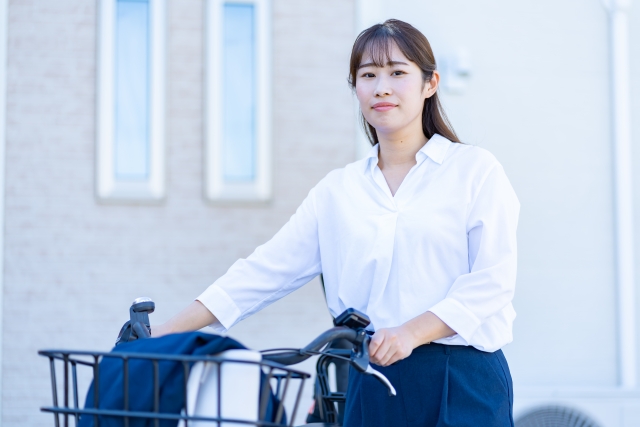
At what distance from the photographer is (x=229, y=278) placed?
70.9 inches

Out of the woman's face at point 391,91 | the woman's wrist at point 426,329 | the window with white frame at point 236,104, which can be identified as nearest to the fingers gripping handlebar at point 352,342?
the woman's wrist at point 426,329

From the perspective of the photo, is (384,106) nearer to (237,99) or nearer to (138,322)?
(138,322)

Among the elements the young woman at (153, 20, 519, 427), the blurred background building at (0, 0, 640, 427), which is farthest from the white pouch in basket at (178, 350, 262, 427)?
the blurred background building at (0, 0, 640, 427)

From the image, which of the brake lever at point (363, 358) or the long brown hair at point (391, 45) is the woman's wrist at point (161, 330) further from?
the long brown hair at point (391, 45)

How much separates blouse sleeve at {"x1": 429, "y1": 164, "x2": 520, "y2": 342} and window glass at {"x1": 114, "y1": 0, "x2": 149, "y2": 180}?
3338 mm

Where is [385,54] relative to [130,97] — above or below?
below

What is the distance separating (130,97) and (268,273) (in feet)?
10.4

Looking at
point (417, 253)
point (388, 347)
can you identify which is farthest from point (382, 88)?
point (388, 347)

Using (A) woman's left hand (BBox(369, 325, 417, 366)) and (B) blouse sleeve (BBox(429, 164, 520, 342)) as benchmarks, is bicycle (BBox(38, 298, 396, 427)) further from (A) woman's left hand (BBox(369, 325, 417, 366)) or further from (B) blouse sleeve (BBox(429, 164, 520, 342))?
(B) blouse sleeve (BBox(429, 164, 520, 342))

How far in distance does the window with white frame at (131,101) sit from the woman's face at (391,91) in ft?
10.3

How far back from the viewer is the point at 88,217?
4746 mm

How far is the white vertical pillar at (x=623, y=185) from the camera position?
4.99 meters

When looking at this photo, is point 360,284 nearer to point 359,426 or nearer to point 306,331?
point 359,426

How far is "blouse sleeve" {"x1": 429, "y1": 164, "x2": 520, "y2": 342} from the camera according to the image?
155 cm
